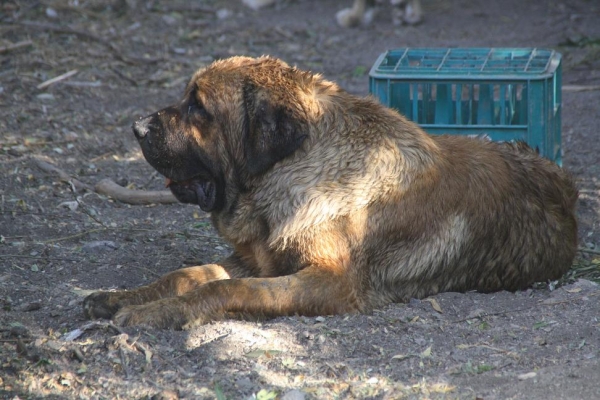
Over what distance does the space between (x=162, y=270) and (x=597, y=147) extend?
4.38 m

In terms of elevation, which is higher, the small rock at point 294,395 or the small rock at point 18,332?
the small rock at point 18,332

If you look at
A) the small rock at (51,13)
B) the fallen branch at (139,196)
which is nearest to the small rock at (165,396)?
the fallen branch at (139,196)

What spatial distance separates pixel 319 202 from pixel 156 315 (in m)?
0.99

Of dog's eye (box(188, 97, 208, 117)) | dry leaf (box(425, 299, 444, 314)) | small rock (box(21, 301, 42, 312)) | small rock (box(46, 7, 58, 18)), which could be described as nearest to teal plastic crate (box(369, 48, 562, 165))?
dry leaf (box(425, 299, 444, 314))

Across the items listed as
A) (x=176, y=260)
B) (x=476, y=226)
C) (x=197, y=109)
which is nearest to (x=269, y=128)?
(x=197, y=109)

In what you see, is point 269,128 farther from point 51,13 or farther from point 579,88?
point 51,13

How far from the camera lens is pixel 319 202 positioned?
15.3 feet

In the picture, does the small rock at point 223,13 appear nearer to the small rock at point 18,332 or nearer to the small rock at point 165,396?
the small rock at point 18,332

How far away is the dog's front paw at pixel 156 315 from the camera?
4402 millimetres

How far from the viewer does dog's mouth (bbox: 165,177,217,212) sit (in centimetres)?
496

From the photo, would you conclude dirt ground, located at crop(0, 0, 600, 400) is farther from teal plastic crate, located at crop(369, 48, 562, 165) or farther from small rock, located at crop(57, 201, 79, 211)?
teal plastic crate, located at crop(369, 48, 562, 165)

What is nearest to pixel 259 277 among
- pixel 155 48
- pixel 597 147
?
pixel 597 147

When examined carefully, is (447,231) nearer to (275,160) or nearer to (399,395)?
(275,160)

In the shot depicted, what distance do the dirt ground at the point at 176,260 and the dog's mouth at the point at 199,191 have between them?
2.12ft
